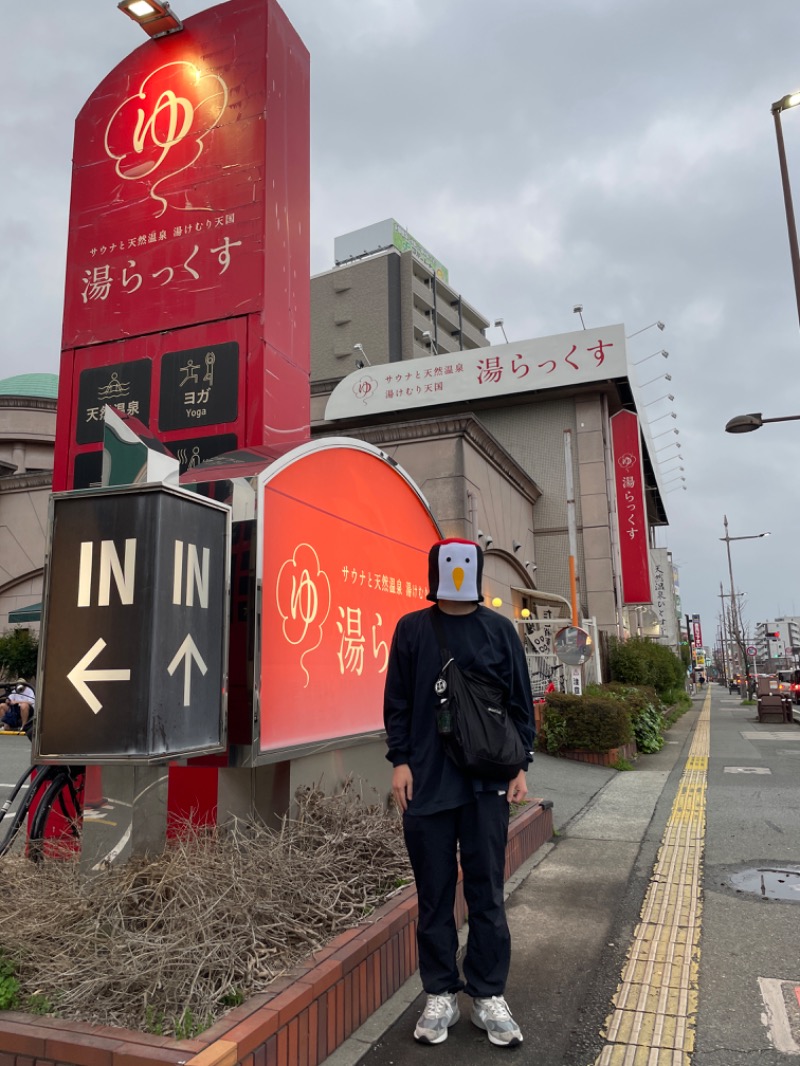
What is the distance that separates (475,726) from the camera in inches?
124

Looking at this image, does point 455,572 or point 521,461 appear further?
point 521,461

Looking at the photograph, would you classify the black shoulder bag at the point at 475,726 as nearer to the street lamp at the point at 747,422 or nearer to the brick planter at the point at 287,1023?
the brick planter at the point at 287,1023

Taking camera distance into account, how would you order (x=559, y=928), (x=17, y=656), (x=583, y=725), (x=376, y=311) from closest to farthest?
(x=559, y=928) → (x=583, y=725) → (x=17, y=656) → (x=376, y=311)

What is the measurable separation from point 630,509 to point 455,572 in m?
25.6

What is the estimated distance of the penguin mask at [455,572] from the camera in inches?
132

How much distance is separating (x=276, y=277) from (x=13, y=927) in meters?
4.47

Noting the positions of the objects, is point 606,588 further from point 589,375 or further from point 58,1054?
point 58,1054

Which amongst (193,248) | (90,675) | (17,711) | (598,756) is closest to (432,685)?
(90,675)

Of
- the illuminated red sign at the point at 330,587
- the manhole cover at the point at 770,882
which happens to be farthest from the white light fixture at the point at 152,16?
the manhole cover at the point at 770,882

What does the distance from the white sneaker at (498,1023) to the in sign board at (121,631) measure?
161 centimetres

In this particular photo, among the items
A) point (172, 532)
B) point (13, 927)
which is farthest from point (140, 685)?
point (13, 927)

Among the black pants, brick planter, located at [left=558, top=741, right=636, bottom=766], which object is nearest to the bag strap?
the black pants

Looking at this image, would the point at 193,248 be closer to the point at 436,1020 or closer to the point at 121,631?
the point at 121,631

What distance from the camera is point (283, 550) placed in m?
4.46
